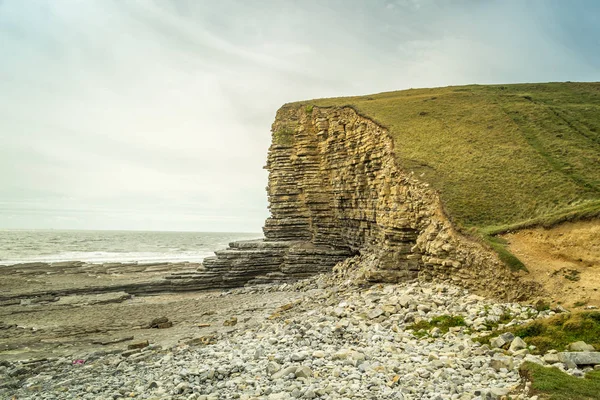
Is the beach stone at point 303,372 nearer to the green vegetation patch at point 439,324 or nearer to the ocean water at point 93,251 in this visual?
the green vegetation patch at point 439,324

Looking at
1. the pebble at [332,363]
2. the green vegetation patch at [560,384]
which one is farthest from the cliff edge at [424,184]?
the green vegetation patch at [560,384]

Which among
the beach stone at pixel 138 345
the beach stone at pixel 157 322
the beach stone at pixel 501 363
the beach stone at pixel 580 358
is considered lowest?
the beach stone at pixel 157 322

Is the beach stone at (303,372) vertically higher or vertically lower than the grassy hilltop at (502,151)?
lower

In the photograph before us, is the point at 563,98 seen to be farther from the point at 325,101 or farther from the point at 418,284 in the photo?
the point at 418,284

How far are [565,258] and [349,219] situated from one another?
786 inches

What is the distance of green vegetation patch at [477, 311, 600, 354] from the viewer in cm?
1033

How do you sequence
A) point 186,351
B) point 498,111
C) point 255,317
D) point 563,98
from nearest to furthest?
point 186,351 < point 255,317 < point 498,111 < point 563,98

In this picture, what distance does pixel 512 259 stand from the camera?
54.8ft

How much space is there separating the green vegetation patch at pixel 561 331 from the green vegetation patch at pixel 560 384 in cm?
183

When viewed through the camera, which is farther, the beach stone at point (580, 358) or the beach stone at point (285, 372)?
the beach stone at point (285, 372)

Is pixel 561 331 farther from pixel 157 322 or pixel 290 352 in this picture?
pixel 157 322

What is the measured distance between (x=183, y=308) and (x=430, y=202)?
760 inches

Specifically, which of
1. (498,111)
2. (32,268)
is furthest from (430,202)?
(32,268)

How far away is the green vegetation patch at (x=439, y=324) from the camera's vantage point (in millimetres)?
13688
